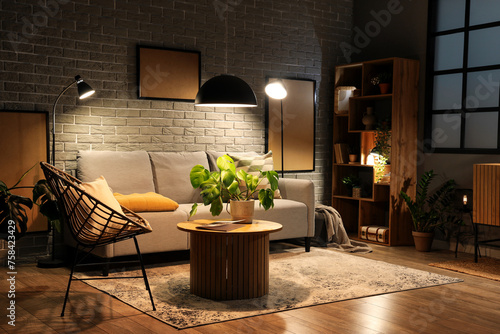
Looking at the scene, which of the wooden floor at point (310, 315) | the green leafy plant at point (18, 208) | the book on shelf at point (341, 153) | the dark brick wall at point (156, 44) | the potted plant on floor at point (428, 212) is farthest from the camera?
the book on shelf at point (341, 153)

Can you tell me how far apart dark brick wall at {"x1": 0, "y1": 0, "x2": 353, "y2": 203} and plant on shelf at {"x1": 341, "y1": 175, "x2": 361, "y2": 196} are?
14.7 inches

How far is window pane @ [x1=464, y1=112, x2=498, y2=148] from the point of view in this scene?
507 centimetres

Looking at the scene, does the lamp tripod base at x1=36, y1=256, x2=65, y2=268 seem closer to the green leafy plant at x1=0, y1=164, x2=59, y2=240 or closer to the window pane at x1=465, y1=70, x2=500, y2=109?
the green leafy plant at x1=0, y1=164, x2=59, y2=240

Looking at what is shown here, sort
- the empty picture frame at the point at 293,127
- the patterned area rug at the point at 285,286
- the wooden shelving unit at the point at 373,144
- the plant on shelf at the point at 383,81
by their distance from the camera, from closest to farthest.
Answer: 1. the patterned area rug at the point at 285,286
2. the wooden shelving unit at the point at 373,144
3. the plant on shelf at the point at 383,81
4. the empty picture frame at the point at 293,127

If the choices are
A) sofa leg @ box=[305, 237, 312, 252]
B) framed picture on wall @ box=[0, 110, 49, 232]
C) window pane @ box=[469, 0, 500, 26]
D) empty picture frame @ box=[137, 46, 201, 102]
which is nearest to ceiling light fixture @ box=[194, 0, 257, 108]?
empty picture frame @ box=[137, 46, 201, 102]

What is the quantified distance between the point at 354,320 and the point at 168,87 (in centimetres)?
301

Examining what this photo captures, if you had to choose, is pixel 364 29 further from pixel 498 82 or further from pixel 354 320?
pixel 354 320

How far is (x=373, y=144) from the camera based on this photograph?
5.98 metres

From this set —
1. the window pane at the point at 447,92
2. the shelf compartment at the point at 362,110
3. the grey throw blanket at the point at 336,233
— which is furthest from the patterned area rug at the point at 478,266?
the shelf compartment at the point at 362,110

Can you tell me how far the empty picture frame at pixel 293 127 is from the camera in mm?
5984

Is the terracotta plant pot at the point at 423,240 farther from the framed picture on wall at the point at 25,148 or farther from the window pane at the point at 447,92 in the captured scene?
the framed picture on wall at the point at 25,148

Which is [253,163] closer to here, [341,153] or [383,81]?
[341,153]

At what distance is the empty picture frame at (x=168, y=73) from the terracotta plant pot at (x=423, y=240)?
251 cm

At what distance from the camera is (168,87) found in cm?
527
